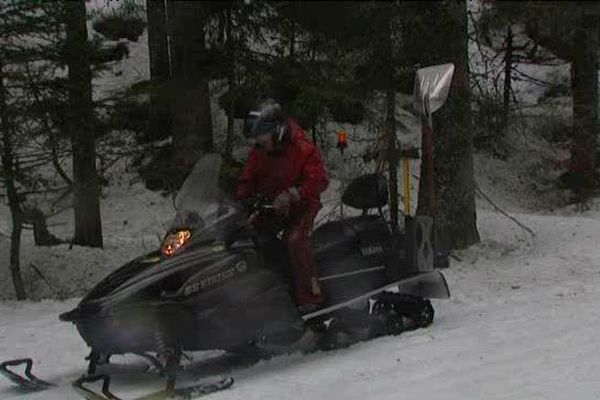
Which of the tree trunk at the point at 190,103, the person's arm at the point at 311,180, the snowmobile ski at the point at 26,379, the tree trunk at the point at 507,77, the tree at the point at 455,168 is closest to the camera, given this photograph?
the snowmobile ski at the point at 26,379

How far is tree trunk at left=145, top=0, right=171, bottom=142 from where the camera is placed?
10.2 m

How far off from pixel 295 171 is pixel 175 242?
1056 mm

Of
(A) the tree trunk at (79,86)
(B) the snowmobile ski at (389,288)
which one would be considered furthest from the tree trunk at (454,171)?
(A) the tree trunk at (79,86)

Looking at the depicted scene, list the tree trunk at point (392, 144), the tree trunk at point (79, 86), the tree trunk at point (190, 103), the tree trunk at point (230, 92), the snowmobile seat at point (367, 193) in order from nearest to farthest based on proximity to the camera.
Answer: the snowmobile seat at point (367, 193) → the tree trunk at point (190, 103) → the tree trunk at point (230, 92) → the tree trunk at point (79, 86) → the tree trunk at point (392, 144)

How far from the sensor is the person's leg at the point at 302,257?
6.43 meters

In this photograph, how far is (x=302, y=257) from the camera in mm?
6434

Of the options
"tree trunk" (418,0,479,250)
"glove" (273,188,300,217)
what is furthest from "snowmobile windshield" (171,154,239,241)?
"tree trunk" (418,0,479,250)

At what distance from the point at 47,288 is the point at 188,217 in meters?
5.28

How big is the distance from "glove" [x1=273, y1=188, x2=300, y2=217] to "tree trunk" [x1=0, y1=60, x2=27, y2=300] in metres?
4.50

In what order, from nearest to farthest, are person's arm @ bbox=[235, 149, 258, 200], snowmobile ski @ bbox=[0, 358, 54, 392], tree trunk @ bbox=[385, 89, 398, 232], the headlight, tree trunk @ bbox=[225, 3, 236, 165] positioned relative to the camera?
the headlight < snowmobile ski @ bbox=[0, 358, 54, 392] < person's arm @ bbox=[235, 149, 258, 200] < tree trunk @ bbox=[225, 3, 236, 165] < tree trunk @ bbox=[385, 89, 398, 232]

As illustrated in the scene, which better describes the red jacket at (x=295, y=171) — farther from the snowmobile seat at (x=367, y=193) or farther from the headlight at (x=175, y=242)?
the snowmobile seat at (x=367, y=193)

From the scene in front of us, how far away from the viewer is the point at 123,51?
71.4 feet

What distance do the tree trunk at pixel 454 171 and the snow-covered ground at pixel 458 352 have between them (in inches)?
38.3

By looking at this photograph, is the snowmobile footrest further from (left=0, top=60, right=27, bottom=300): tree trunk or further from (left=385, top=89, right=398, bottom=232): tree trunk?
(left=385, top=89, right=398, bottom=232): tree trunk
